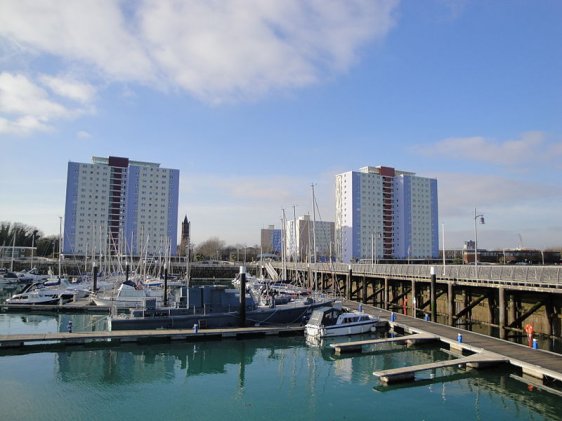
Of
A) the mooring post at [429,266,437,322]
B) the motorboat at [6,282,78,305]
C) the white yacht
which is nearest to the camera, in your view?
the mooring post at [429,266,437,322]

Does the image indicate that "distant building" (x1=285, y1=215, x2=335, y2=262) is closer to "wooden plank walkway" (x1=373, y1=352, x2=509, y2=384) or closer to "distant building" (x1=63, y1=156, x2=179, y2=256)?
"wooden plank walkway" (x1=373, y1=352, x2=509, y2=384)

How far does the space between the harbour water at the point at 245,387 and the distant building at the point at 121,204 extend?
109 metres

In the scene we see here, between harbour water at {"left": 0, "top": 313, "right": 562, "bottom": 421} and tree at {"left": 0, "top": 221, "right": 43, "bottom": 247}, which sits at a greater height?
tree at {"left": 0, "top": 221, "right": 43, "bottom": 247}

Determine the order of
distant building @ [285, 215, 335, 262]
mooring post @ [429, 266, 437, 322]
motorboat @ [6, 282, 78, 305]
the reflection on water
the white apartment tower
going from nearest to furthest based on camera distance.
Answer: the reflection on water → mooring post @ [429, 266, 437, 322] → motorboat @ [6, 282, 78, 305] → distant building @ [285, 215, 335, 262] → the white apartment tower

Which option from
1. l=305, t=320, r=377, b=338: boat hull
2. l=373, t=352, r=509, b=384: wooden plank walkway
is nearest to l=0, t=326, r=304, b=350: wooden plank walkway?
l=305, t=320, r=377, b=338: boat hull

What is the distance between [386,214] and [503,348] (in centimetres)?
13281

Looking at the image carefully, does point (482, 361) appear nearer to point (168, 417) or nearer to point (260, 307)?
point (168, 417)

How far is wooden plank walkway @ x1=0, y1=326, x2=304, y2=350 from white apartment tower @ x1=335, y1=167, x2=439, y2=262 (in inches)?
4491

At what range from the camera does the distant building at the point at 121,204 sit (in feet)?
460

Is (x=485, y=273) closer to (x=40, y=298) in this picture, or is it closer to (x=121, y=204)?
(x=40, y=298)

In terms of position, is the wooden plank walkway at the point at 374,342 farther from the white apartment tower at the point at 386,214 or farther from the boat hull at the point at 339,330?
the white apartment tower at the point at 386,214

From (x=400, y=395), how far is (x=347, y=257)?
127998mm

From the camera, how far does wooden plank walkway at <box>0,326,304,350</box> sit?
31031 millimetres

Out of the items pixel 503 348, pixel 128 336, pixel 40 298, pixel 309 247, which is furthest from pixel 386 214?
pixel 128 336
